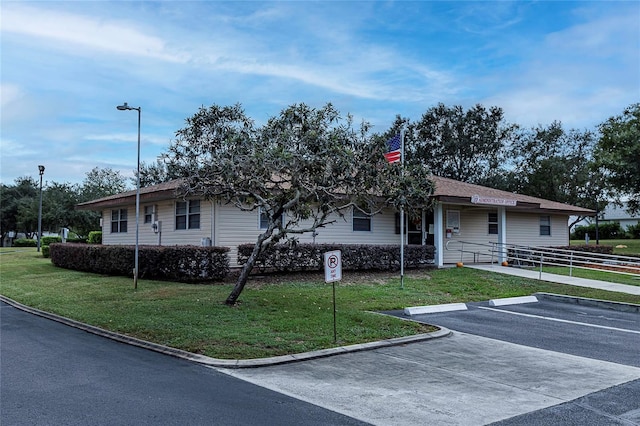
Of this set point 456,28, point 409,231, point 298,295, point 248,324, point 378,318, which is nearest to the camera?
point 248,324

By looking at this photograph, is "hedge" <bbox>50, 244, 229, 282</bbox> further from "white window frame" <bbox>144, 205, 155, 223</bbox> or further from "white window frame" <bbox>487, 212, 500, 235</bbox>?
"white window frame" <bbox>487, 212, 500, 235</bbox>

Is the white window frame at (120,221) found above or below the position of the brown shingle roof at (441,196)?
below

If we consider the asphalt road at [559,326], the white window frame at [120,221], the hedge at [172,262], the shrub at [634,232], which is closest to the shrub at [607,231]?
the shrub at [634,232]

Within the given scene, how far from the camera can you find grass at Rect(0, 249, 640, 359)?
29.0 ft

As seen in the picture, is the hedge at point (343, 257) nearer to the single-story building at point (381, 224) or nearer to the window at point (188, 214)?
the single-story building at point (381, 224)

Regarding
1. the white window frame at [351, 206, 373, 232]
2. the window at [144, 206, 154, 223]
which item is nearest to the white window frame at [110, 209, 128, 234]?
the window at [144, 206, 154, 223]

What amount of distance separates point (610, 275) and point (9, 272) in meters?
22.4

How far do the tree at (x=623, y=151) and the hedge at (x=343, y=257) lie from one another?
1387 centimetres

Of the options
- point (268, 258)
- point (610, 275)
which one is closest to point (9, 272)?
point (268, 258)

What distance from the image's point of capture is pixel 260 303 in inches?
476

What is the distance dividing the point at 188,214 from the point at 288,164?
31.6 ft

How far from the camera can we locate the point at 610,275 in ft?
63.9

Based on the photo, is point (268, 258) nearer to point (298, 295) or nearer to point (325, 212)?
point (298, 295)

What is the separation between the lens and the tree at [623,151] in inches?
1093
